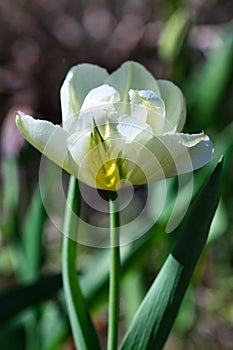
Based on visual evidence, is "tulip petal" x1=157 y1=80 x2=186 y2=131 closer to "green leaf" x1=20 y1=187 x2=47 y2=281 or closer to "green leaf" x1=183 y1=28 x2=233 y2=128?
"green leaf" x1=20 y1=187 x2=47 y2=281

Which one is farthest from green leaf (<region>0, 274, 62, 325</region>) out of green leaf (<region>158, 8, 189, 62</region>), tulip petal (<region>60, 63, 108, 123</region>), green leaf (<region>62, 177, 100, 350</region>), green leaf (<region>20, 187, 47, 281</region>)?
green leaf (<region>158, 8, 189, 62</region>)

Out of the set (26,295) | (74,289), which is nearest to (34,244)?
(26,295)

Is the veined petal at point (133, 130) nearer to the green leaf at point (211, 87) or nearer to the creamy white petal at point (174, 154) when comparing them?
the creamy white petal at point (174, 154)

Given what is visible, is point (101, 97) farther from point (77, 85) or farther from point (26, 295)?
point (26, 295)

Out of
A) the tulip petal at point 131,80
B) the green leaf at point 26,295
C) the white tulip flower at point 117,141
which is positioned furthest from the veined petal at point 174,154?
the green leaf at point 26,295

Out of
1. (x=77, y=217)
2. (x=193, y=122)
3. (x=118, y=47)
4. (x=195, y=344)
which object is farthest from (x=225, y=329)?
(x=118, y=47)
